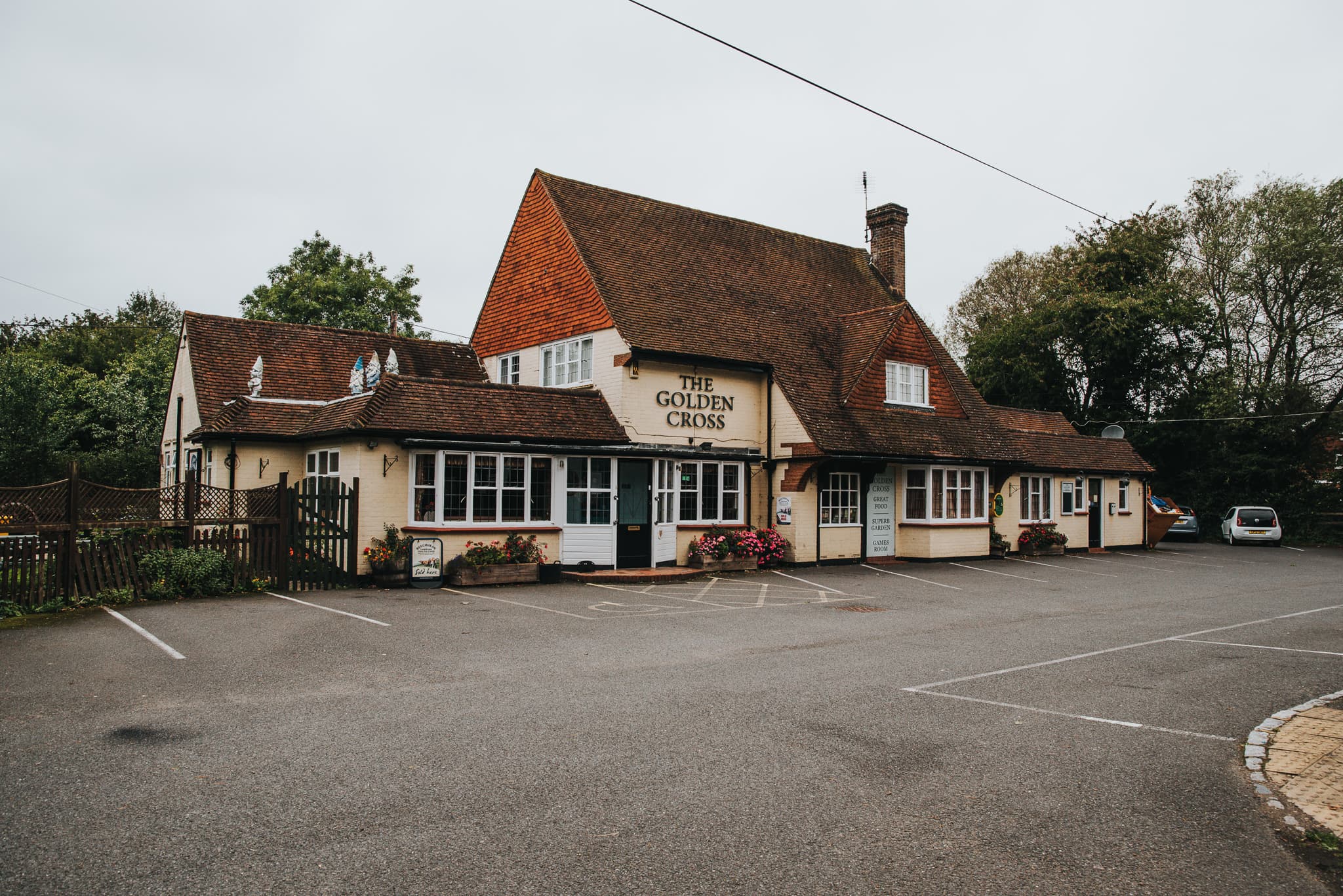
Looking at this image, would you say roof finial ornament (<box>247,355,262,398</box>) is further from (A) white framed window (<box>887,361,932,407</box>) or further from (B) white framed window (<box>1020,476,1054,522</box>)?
(B) white framed window (<box>1020,476,1054,522</box>)

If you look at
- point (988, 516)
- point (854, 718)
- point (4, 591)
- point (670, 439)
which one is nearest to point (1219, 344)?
point (988, 516)

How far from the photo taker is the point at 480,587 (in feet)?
62.3

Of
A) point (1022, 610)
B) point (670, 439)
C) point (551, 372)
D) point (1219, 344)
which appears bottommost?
point (1022, 610)

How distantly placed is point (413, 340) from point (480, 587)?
1234 centimetres

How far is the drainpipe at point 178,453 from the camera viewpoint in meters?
26.2

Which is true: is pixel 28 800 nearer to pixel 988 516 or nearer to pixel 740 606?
pixel 740 606

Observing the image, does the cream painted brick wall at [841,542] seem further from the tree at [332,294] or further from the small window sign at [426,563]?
the tree at [332,294]

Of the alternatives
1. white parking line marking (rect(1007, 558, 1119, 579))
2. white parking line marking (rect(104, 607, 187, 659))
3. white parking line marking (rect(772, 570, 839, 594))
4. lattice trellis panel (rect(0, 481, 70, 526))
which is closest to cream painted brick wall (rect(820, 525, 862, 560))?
white parking line marking (rect(772, 570, 839, 594))

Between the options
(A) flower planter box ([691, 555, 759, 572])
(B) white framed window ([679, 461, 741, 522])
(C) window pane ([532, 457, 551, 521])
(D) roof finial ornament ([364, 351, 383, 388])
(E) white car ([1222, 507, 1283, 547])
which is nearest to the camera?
(C) window pane ([532, 457, 551, 521])

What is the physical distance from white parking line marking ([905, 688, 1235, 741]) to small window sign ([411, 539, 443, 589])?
38.8 ft

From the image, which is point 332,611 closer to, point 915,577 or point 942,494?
point 915,577

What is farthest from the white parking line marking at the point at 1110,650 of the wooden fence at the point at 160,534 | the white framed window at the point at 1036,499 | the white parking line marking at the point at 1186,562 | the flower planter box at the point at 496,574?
the white framed window at the point at 1036,499

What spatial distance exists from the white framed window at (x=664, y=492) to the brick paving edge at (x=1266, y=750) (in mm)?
14803

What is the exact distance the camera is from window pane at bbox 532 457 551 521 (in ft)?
67.7
